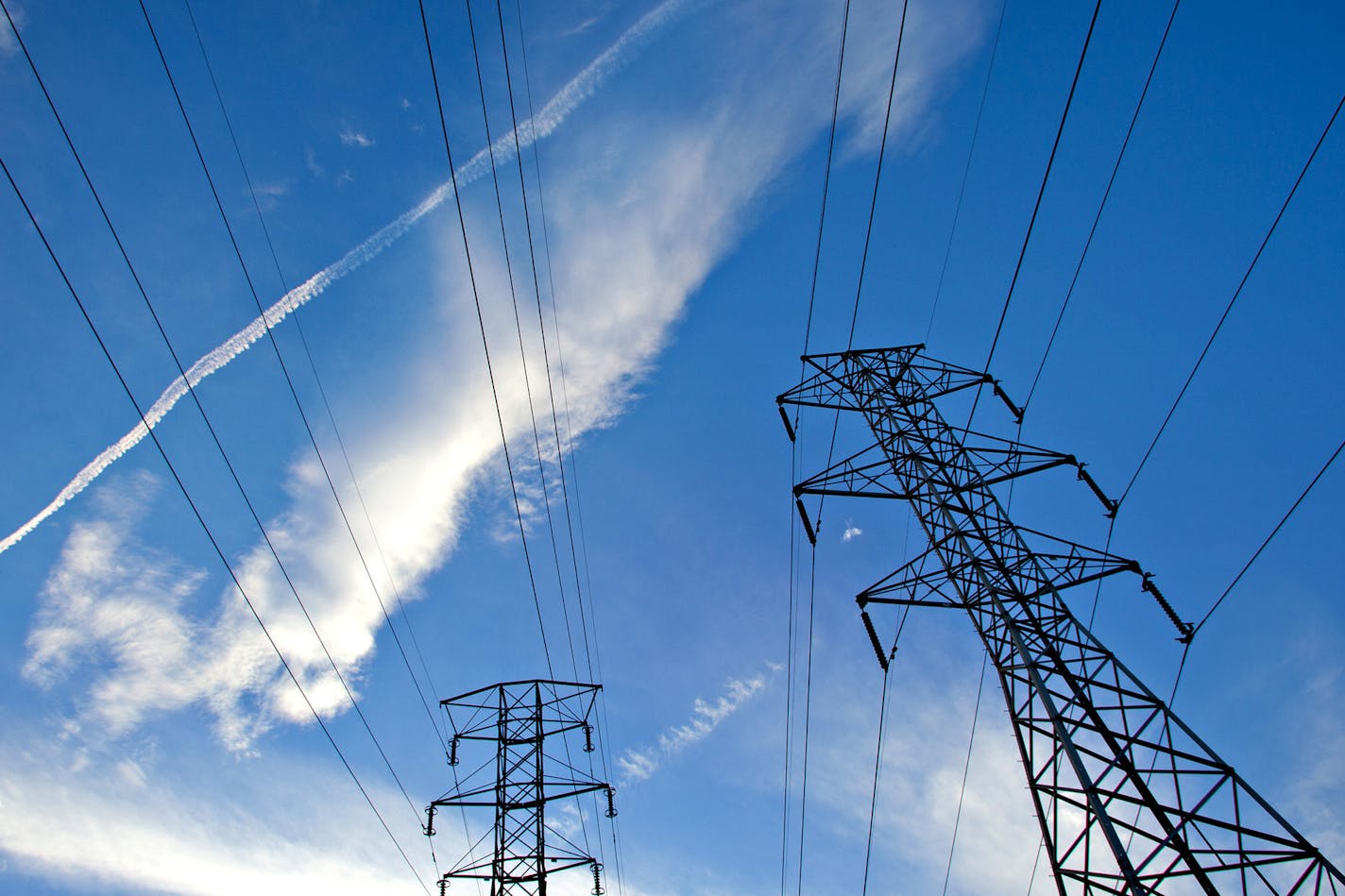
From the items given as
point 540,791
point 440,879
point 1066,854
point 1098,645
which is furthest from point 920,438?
point 440,879

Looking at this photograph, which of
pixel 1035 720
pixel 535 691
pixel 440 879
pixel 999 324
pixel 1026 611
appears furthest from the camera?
pixel 535 691

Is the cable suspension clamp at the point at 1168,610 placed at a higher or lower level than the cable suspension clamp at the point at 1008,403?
lower

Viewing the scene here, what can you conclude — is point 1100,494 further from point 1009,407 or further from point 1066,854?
point 1066,854

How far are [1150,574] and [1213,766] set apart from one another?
11.3 ft

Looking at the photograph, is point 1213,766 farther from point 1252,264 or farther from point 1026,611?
point 1252,264

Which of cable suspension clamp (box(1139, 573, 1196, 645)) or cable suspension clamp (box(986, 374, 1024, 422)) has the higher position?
cable suspension clamp (box(986, 374, 1024, 422))

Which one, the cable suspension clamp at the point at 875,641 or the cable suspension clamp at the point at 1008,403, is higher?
the cable suspension clamp at the point at 1008,403

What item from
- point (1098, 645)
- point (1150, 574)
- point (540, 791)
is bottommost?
point (1098, 645)

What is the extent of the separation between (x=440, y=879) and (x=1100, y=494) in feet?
53.3

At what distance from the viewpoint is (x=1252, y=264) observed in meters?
7.61

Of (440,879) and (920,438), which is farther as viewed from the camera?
(440,879)

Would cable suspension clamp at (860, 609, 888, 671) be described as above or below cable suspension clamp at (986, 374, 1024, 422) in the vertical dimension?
below

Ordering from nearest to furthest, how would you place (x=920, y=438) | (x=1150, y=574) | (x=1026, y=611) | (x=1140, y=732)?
(x=1140, y=732) < (x=1026, y=611) < (x=1150, y=574) < (x=920, y=438)

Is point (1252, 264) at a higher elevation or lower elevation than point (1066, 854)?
higher
